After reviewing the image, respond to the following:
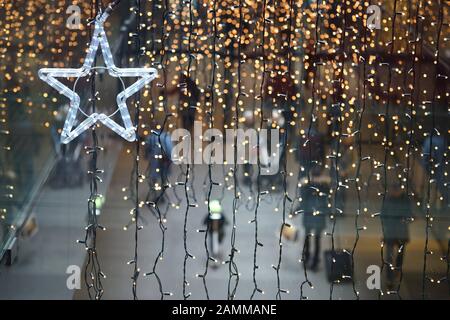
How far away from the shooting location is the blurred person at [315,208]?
2.75m

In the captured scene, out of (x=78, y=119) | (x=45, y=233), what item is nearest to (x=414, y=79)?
(x=78, y=119)

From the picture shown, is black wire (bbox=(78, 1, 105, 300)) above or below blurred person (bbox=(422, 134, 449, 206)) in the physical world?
below

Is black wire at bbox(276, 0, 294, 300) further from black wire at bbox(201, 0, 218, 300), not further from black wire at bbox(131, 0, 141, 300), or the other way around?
black wire at bbox(131, 0, 141, 300)

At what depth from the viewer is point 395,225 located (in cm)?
278

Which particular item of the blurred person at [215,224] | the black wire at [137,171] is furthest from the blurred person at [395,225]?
the black wire at [137,171]

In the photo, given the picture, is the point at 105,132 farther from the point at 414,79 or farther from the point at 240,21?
the point at 414,79

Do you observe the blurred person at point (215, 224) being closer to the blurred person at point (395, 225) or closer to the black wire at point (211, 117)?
the black wire at point (211, 117)

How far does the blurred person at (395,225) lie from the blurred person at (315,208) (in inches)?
8.6

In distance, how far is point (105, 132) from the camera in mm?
2707

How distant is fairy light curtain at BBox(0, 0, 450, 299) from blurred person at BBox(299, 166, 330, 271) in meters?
0.02

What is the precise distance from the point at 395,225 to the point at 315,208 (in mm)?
301

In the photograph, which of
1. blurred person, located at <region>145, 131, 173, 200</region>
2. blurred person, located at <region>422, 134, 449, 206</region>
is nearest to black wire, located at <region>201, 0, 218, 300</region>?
blurred person, located at <region>145, 131, 173, 200</region>

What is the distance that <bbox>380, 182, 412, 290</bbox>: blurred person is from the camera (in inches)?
109
